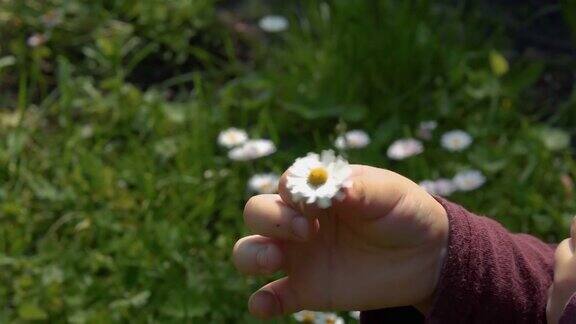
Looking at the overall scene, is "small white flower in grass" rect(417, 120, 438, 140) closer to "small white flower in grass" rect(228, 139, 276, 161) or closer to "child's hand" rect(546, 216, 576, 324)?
"small white flower in grass" rect(228, 139, 276, 161)

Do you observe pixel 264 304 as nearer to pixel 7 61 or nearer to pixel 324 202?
pixel 324 202

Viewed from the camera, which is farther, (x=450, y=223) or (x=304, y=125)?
(x=304, y=125)

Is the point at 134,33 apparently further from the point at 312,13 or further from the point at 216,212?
the point at 216,212

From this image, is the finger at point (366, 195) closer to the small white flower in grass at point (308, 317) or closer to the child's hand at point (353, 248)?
the child's hand at point (353, 248)

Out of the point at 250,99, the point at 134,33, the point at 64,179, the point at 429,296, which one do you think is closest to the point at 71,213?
the point at 64,179

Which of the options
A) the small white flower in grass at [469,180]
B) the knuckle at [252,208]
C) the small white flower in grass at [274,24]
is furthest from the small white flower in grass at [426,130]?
the knuckle at [252,208]

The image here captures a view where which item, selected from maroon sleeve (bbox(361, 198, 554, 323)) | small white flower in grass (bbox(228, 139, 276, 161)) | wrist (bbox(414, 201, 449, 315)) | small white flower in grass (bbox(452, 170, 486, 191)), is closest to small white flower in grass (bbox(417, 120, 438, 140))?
small white flower in grass (bbox(452, 170, 486, 191))
